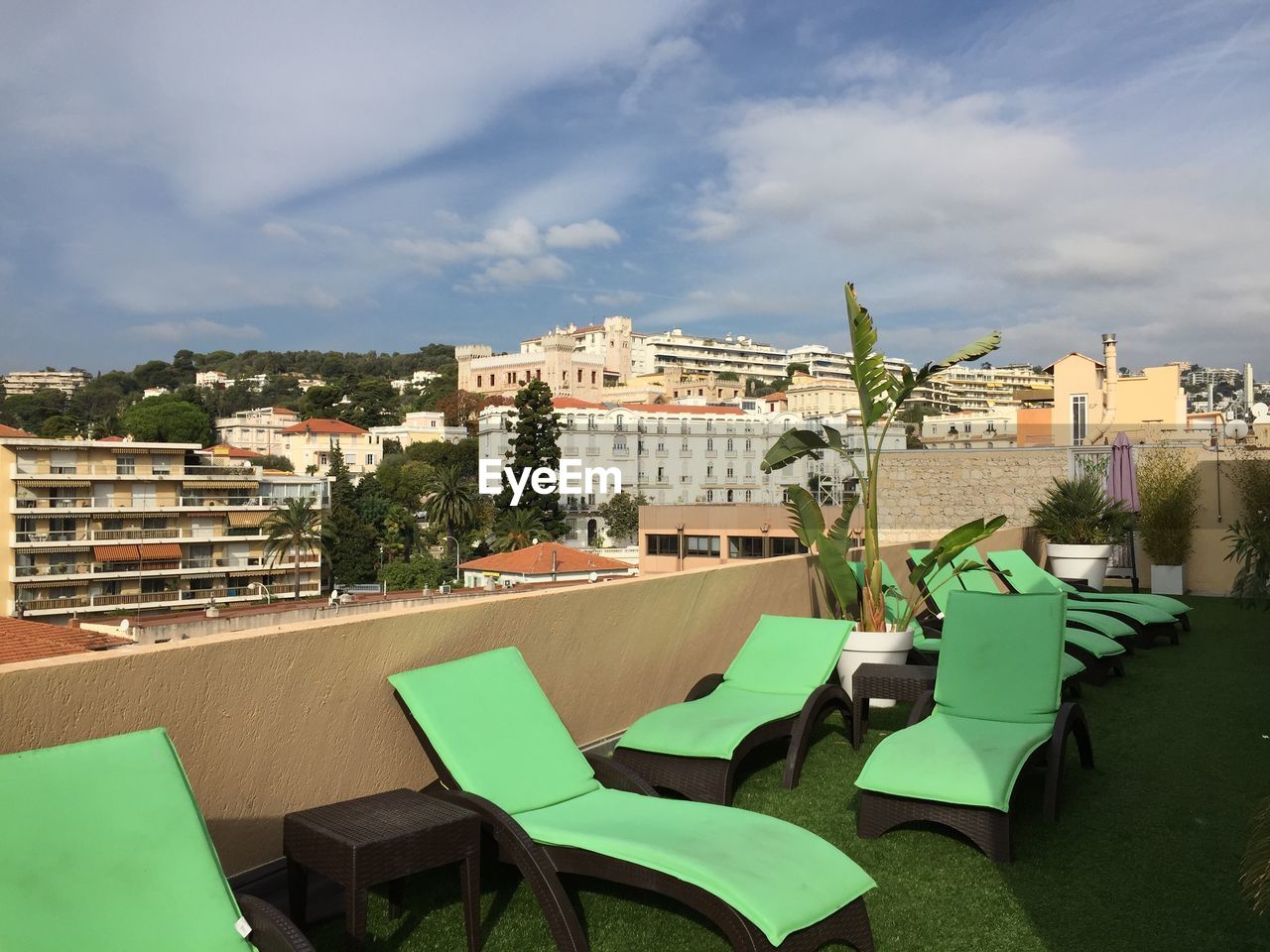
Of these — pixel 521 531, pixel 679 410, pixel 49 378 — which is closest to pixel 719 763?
pixel 521 531

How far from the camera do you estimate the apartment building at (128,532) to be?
201ft

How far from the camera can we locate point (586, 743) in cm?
476

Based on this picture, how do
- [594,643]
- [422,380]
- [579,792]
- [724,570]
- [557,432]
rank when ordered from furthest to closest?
[422,380] < [557,432] < [724,570] < [594,643] < [579,792]

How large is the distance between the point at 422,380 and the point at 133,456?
2791 inches

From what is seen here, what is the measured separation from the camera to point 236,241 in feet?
346

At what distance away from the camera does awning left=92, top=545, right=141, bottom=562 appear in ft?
208

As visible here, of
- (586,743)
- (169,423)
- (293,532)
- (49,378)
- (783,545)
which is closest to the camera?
(586,743)

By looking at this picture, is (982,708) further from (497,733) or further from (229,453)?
(229,453)

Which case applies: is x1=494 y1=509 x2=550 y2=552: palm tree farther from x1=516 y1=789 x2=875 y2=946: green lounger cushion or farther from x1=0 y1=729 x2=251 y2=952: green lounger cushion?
x1=0 y1=729 x2=251 y2=952: green lounger cushion

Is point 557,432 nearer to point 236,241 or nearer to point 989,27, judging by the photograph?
point 989,27

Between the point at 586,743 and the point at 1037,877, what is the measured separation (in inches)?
82.7

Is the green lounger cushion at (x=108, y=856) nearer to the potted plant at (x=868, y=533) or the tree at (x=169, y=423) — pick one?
the potted plant at (x=868, y=533)

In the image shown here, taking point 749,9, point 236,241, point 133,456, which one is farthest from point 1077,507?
point 236,241

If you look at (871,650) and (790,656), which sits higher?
(790,656)
